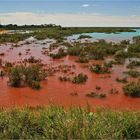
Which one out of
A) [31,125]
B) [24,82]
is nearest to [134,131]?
[31,125]

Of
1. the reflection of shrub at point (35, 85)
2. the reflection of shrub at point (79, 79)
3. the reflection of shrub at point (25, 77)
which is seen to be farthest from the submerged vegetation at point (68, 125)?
the reflection of shrub at point (79, 79)

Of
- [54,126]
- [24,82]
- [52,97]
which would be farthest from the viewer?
[24,82]

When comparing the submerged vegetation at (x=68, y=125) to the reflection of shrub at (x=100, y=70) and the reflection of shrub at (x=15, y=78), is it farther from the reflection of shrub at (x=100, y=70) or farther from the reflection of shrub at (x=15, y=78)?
the reflection of shrub at (x=100, y=70)

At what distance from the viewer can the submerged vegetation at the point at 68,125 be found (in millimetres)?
6004

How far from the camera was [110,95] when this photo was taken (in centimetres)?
1295

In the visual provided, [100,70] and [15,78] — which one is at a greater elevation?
[15,78]

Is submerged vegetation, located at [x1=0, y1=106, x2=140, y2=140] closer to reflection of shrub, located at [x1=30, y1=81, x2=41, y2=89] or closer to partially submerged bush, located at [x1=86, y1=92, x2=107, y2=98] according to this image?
partially submerged bush, located at [x1=86, y1=92, x2=107, y2=98]

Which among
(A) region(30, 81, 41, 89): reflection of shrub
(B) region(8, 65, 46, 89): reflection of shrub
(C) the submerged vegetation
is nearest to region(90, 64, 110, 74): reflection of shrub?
(B) region(8, 65, 46, 89): reflection of shrub

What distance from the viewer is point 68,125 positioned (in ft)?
20.1

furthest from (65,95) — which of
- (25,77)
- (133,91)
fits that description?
(25,77)

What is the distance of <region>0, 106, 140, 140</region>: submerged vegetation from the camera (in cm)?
600

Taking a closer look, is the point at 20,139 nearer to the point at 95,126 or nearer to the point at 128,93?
the point at 95,126

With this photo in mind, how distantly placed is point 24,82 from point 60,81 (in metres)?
1.63

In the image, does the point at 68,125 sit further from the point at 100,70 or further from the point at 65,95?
the point at 100,70
